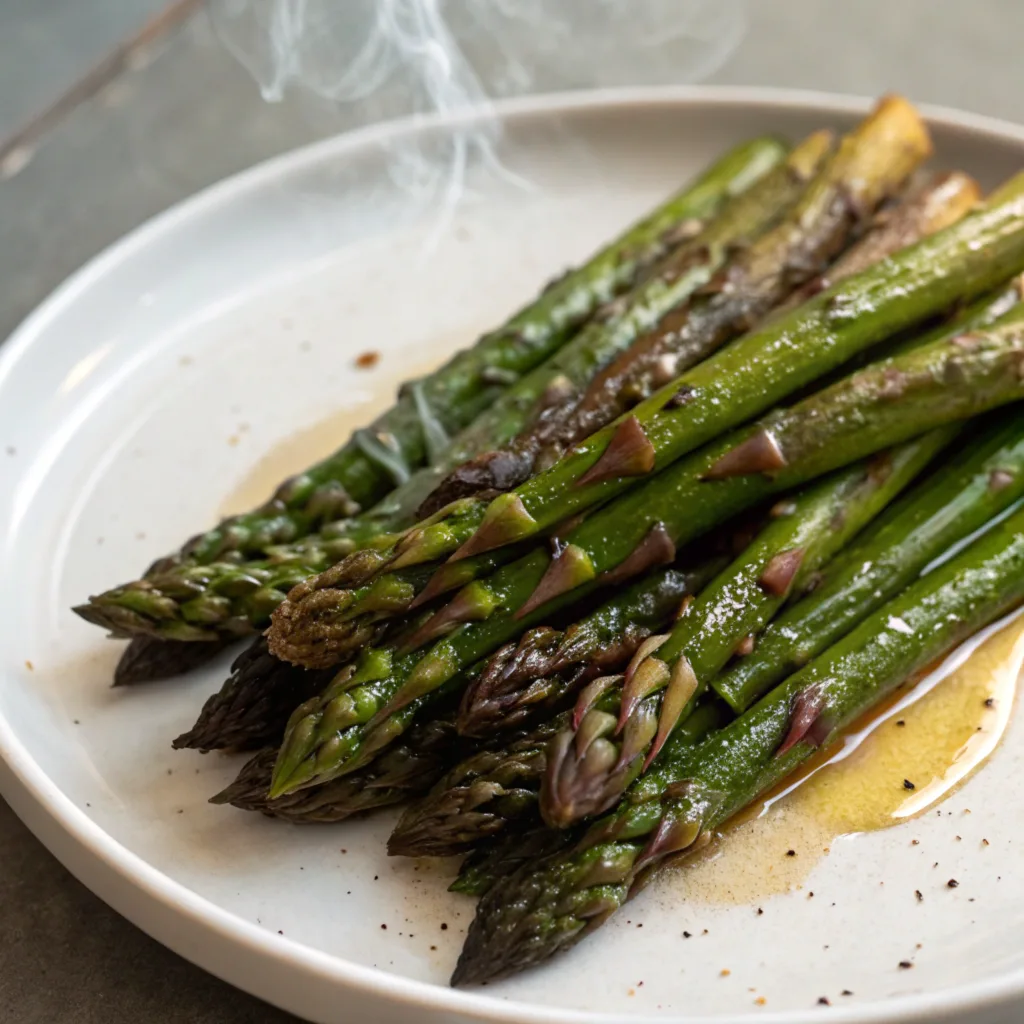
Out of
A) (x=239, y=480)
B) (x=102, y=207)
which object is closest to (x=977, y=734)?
(x=239, y=480)

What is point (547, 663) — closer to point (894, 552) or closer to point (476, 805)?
point (476, 805)

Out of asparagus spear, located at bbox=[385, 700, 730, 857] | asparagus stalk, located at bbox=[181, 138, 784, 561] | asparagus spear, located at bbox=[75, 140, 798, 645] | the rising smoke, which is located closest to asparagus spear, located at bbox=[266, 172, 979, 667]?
asparagus spear, located at bbox=[75, 140, 798, 645]

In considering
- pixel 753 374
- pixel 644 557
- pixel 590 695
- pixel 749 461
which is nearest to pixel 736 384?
pixel 753 374

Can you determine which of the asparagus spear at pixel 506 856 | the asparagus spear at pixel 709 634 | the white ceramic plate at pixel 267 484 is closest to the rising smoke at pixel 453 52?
the white ceramic plate at pixel 267 484

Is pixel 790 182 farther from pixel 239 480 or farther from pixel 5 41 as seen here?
pixel 5 41

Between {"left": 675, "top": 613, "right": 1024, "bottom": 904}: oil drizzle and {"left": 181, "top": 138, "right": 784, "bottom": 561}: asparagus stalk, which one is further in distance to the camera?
{"left": 181, "top": 138, "right": 784, "bottom": 561}: asparagus stalk

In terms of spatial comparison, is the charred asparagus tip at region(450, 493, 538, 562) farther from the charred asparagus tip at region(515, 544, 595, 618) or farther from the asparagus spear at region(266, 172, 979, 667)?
the asparagus spear at region(266, 172, 979, 667)
